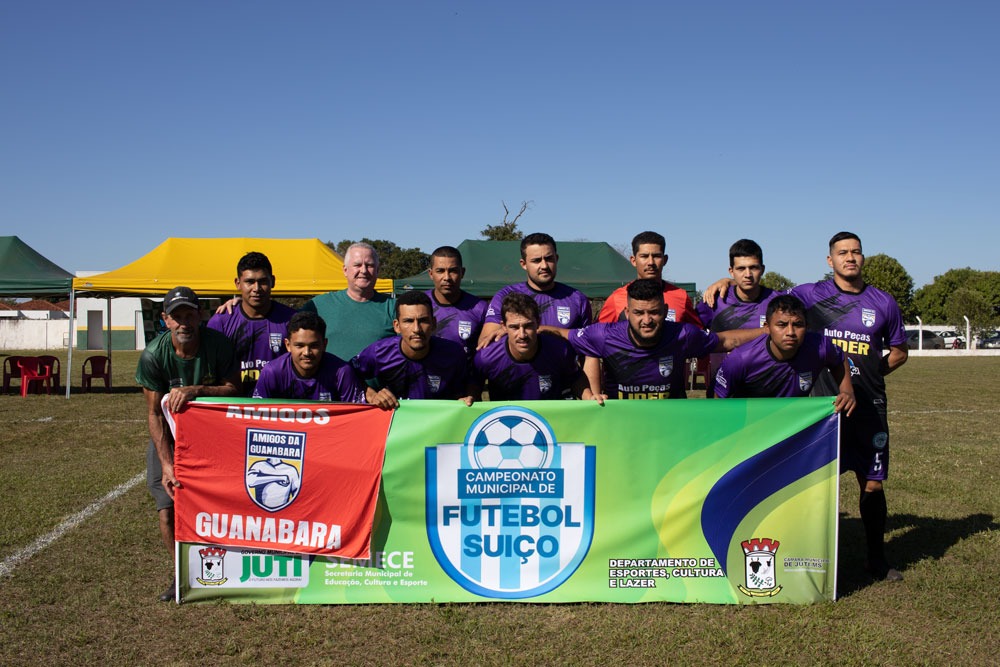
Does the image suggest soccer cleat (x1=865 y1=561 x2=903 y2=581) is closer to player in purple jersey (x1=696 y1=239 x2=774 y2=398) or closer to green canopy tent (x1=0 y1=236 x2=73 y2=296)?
player in purple jersey (x1=696 y1=239 x2=774 y2=398)

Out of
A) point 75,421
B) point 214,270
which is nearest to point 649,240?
point 75,421

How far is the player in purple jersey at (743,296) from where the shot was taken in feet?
17.7

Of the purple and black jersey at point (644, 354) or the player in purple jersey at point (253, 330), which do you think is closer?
the purple and black jersey at point (644, 354)

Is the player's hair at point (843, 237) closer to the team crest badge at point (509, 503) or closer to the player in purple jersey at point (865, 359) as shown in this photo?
the player in purple jersey at point (865, 359)

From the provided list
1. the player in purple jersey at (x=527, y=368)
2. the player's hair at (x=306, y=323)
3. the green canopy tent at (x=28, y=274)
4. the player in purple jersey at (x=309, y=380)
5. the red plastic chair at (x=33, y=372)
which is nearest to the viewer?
the player's hair at (x=306, y=323)

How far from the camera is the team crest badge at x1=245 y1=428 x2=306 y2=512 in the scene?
4.43 meters

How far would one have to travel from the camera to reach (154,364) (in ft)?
15.0

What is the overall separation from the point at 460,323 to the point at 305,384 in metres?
1.27

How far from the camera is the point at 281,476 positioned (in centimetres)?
444

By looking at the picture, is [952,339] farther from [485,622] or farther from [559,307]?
[485,622]

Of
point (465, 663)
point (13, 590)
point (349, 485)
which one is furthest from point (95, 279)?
point (465, 663)

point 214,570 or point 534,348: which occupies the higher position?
point 534,348

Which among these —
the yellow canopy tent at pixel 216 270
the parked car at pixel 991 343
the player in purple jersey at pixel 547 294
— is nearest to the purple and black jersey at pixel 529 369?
the player in purple jersey at pixel 547 294

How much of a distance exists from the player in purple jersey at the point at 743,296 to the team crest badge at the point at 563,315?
1101 mm
